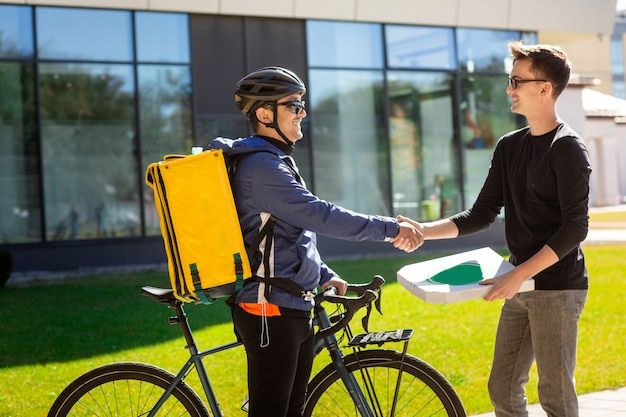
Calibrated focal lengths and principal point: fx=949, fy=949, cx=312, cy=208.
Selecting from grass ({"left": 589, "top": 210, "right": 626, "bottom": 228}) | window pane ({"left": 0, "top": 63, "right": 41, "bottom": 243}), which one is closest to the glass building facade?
window pane ({"left": 0, "top": 63, "right": 41, "bottom": 243})

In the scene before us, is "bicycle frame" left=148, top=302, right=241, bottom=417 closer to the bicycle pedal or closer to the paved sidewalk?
the bicycle pedal

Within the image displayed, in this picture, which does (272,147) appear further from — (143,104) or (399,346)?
(143,104)

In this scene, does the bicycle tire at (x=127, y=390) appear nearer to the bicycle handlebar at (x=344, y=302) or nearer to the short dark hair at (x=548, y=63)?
the bicycle handlebar at (x=344, y=302)

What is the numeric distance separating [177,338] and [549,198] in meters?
6.33

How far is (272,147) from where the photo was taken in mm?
3777

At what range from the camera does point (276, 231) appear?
12.3 feet

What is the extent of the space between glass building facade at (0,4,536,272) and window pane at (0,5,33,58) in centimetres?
2

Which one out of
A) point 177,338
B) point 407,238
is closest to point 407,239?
point 407,238

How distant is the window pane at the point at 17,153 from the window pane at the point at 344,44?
5.83 m

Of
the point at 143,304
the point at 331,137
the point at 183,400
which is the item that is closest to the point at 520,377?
the point at 183,400

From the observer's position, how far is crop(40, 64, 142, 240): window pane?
17.4 metres

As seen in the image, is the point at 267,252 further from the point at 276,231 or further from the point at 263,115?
the point at 263,115

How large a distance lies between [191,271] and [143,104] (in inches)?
585

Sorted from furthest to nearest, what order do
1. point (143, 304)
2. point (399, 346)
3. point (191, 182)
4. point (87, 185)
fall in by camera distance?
point (87, 185) → point (143, 304) → point (399, 346) → point (191, 182)
